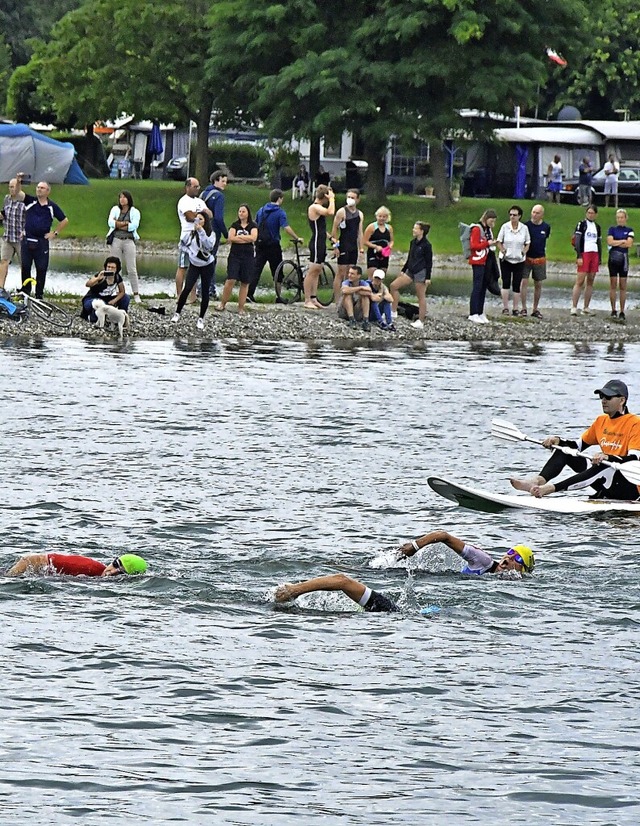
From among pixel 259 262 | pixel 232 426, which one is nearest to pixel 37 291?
pixel 259 262

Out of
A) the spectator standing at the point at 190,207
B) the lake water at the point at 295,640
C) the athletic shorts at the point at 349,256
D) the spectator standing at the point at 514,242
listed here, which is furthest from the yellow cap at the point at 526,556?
the spectator standing at the point at 514,242

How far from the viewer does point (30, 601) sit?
1236cm

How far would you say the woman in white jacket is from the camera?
90.3ft

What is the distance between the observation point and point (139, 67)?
218ft

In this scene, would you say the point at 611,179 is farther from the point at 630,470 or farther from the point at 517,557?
the point at 517,557

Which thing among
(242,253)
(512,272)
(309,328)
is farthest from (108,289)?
(512,272)

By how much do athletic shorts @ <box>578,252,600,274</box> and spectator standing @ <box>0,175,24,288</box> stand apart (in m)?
11.5

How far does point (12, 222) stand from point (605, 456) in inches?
556

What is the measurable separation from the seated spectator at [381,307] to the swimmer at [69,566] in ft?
57.7

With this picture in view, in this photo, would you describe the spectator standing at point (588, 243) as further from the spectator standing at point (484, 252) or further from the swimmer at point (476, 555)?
the swimmer at point (476, 555)

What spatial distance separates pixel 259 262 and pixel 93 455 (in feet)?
42.6

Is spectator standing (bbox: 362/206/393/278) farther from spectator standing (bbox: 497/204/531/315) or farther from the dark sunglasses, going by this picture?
the dark sunglasses

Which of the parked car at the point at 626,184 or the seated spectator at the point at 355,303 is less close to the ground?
the parked car at the point at 626,184

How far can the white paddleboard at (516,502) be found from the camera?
1606 centimetres
